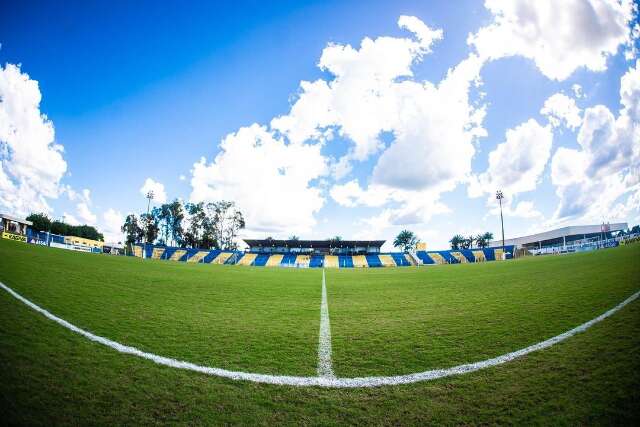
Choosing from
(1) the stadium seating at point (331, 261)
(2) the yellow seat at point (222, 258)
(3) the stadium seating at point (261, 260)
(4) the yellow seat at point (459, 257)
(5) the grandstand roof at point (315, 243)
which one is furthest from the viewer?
(5) the grandstand roof at point (315, 243)

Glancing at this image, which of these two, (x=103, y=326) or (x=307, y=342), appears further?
(x=103, y=326)

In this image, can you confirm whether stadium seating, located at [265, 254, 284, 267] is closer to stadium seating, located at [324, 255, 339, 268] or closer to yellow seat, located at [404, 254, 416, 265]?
stadium seating, located at [324, 255, 339, 268]

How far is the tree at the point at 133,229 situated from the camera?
242ft

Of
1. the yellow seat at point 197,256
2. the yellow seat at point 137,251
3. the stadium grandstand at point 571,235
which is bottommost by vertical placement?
the yellow seat at point 197,256

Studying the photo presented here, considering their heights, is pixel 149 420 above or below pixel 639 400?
below

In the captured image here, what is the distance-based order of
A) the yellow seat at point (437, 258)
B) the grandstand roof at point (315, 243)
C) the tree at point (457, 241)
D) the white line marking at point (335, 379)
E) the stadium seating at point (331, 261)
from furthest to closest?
the tree at point (457, 241) < the grandstand roof at point (315, 243) < the stadium seating at point (331, 261) < the yellow seat at point (437, 258) < the white line marking at point (335, 379)

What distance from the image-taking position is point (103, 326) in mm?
3893

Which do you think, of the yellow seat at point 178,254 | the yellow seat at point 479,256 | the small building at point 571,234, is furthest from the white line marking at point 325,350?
the small building at point 571,234

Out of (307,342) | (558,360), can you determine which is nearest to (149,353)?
(307,342)

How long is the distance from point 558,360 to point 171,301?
7051mm

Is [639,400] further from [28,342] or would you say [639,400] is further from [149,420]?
[28,342]

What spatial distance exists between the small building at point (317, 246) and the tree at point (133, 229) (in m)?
34.0

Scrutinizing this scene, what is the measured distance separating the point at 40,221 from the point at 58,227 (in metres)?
6.87

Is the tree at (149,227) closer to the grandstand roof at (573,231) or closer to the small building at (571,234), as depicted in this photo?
the small building at (571,234)
